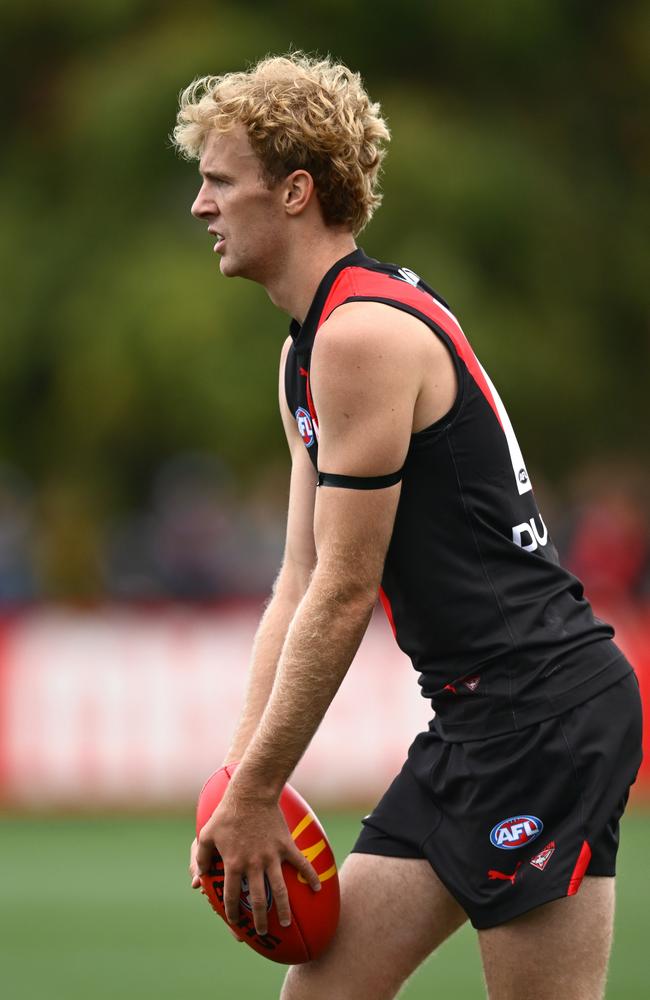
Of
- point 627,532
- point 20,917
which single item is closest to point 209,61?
point 627,532

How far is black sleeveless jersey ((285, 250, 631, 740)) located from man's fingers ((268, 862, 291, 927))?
0.51 m

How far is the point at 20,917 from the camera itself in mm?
8523

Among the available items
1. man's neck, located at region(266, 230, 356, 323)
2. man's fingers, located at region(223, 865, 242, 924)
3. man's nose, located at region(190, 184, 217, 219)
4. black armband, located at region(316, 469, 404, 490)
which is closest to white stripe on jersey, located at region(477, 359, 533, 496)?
black armband, located at region(316, 469, 404, 490)

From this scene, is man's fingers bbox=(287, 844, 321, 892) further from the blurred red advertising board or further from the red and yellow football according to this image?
the blurred red advertising board

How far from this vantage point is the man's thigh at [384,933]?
4094mm

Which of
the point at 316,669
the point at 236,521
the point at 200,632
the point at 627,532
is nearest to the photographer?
the point at 316,669

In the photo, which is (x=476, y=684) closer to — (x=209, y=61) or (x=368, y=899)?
(x=368, y=899)

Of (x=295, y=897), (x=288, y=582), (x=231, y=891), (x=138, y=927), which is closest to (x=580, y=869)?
(x=295, y=897)

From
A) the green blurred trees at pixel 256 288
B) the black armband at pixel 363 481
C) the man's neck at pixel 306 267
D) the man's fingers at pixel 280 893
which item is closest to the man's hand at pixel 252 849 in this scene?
the man's fingers at pixel 280 893

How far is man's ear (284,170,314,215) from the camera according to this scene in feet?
13.3

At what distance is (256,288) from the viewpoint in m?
18.4

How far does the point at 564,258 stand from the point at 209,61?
434 cm

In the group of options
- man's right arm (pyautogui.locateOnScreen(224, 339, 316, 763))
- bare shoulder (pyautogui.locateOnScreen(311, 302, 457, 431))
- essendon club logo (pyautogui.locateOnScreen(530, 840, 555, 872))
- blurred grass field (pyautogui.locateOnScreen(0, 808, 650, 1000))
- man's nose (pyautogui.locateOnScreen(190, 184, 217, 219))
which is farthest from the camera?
blurred grass field (pyautogui.locateOnScreen(0, 808, 650, 1000))

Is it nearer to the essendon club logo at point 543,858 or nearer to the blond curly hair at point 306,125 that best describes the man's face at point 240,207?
the blond curly hair at point 306,125
